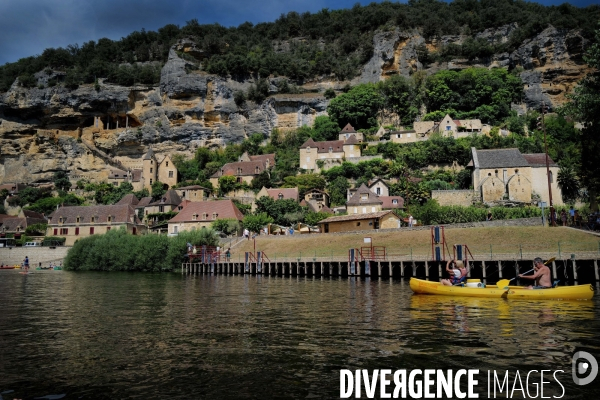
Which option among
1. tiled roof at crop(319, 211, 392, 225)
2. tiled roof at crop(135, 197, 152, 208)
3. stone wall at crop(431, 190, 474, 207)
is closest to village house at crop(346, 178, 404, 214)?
stone wall at crop(431, 190, 474, 207)

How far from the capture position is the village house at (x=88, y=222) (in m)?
74.2

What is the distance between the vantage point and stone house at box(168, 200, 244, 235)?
67.3 m

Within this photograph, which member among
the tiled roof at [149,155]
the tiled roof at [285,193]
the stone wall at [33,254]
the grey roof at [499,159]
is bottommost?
the stone wall at [33,254]

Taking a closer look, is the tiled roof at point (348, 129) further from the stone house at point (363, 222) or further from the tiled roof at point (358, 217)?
the stone house at point (363, 222)

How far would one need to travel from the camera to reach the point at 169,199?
8044 centimetres

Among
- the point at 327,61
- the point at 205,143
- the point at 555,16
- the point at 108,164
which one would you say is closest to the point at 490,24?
the point at 555,16

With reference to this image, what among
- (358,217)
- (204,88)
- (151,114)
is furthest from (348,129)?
(151,114)

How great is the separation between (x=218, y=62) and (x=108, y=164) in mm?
35397

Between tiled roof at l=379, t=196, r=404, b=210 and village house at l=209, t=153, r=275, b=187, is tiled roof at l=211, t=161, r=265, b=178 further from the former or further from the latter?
tiled roof at l=379, t=196, r=404, b=210

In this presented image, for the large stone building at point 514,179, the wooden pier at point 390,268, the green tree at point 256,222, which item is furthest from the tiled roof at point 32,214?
the large stone building at point 514,179

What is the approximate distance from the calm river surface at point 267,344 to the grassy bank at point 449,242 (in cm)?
1648

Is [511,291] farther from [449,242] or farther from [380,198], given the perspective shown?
[380,198]

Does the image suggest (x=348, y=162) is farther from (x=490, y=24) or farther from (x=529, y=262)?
(x=490, y=24)

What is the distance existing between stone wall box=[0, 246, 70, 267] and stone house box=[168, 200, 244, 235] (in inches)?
653
